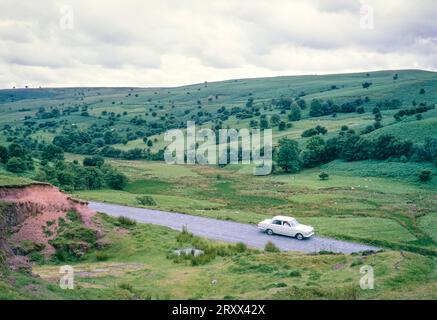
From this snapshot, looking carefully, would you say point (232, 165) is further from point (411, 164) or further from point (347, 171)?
point (411, 164)

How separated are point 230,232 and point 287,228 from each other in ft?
16.5

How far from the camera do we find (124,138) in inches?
6934

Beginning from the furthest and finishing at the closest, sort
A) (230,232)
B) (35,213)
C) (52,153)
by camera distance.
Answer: (52,153) → (230,232) → (35,213)

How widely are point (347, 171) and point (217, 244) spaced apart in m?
63.3

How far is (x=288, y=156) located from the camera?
331 feet

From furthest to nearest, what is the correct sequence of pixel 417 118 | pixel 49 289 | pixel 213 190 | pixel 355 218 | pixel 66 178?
pixel 417 118 < pixel 213 190 < pixel 66 178 < pixel 355 218 < pixel 49 289

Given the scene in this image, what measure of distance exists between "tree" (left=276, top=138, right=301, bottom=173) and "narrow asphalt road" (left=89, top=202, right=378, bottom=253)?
54839 mm

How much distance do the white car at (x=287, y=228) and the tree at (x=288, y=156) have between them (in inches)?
2352

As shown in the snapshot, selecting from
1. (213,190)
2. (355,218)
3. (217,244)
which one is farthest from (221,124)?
(217,244)

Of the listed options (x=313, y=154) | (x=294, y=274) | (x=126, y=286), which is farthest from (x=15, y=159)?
(x=313, y=154)

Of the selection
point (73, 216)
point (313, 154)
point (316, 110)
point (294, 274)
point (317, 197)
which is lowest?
point (317, 197)

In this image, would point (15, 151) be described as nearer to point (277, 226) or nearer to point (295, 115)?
point (277, 226)

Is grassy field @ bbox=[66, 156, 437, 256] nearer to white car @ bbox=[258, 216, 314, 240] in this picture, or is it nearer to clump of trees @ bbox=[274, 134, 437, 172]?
white car @ bbox=[258, 216, 314, 240]

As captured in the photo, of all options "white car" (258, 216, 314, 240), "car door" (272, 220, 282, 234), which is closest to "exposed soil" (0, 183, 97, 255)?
"white car" (258, 216, 314, 240)
